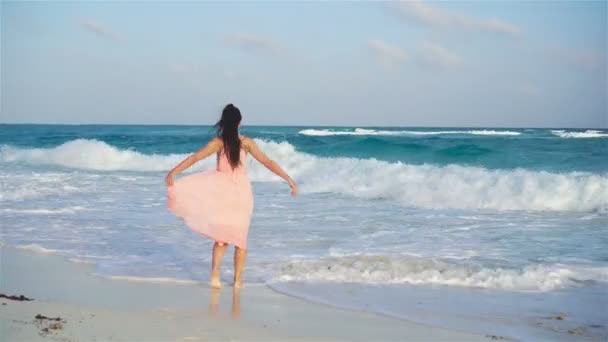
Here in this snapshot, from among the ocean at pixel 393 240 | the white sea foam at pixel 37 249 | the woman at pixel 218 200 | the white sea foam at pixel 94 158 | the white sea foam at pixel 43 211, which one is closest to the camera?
the ocean at pixel 393 240

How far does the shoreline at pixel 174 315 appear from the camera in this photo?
15.0 feet

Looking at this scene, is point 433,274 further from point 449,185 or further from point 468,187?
point 449,185

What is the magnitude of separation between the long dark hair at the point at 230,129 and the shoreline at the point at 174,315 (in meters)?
1.29

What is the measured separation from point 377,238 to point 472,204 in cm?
519

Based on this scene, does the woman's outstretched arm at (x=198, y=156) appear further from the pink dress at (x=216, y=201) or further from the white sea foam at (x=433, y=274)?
the white sea foam at (x=433, y=274)

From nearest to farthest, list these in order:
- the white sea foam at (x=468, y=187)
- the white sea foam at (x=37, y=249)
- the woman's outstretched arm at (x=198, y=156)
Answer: the woman's outstretched arm at (x=198, y=156), the white sea foam at (x=37, y=249), the white sea foam at (x=468, y=187)

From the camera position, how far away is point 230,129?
5797 mm

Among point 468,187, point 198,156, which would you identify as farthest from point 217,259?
point 468,187

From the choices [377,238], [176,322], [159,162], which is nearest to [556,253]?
[377,238]

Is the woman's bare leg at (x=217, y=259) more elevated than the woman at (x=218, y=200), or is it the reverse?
the woman at (x=218, y=200)

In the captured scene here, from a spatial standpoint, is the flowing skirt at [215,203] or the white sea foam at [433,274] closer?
the flowing skirt at [215,203]

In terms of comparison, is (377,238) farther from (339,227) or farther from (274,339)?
(274,339)

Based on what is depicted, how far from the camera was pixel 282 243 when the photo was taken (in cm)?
867

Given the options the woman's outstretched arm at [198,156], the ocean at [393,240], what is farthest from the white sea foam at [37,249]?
the woman's outstretched arm at [198,156]
